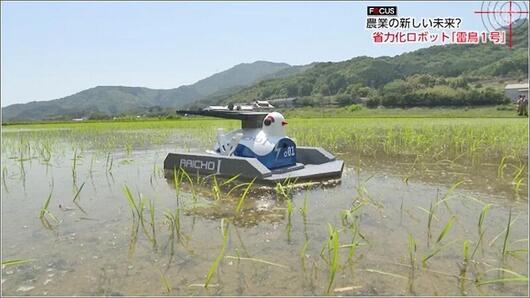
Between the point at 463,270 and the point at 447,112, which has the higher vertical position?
the point at 447,112

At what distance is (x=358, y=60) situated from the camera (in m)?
87.4

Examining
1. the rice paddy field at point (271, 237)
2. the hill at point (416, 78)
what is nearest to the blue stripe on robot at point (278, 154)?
the rice paddy field at point (271, 237)

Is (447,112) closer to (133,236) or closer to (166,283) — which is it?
(133,236)

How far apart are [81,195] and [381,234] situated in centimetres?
498

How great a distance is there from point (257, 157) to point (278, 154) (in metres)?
0.44

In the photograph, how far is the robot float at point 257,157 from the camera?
683 centimetres

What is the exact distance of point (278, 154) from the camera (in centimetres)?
738

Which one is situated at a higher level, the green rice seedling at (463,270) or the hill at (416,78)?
the hill at (416,78)

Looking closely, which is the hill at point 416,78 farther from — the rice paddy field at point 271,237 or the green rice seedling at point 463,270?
the green rice seedling at point 463,270

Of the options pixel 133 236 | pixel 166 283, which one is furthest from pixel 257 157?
pixel 166 283

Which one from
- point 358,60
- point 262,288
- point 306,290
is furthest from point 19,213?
point 358,60

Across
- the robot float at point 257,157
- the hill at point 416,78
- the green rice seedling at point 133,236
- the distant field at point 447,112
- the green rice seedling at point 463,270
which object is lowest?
the green rice seedling at point 463,270

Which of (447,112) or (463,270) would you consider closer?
(463,270)

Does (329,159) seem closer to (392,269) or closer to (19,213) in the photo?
(392,269)
